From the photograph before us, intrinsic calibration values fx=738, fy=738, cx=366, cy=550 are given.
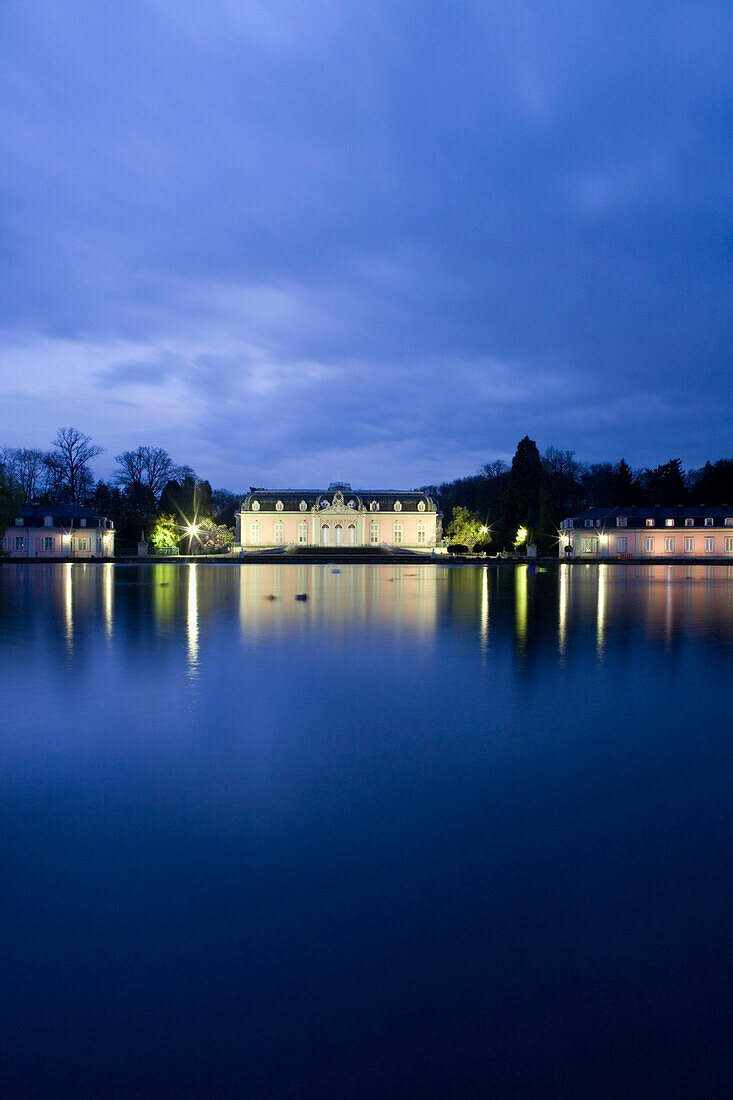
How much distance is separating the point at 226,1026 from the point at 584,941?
1.69 metres

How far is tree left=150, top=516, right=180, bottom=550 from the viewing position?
223 feet

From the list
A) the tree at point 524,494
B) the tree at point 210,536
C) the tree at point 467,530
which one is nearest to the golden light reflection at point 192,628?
the tree at point 524,494

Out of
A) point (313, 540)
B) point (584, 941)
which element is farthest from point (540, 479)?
point (584, 941)

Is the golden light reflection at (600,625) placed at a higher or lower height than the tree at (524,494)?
lower

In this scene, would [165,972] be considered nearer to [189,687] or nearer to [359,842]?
[359,842]

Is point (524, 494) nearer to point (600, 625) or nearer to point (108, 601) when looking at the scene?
point (108, 601)

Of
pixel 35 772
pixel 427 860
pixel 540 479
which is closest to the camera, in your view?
pixel 427 860

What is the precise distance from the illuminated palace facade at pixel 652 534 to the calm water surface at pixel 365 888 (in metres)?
60.0

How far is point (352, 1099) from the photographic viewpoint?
8.69ft

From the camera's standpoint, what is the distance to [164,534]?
2680 inches

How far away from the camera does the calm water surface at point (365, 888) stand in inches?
113

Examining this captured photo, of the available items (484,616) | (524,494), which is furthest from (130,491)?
(484,616)

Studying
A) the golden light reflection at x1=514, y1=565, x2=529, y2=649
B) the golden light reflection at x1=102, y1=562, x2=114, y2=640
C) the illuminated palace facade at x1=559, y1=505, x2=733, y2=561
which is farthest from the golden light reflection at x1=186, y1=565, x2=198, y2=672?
the illuminated palace facade at x1=559, y1=505, x2=733, y2=561

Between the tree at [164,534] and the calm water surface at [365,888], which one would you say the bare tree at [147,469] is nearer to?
the tree at [164,534]
